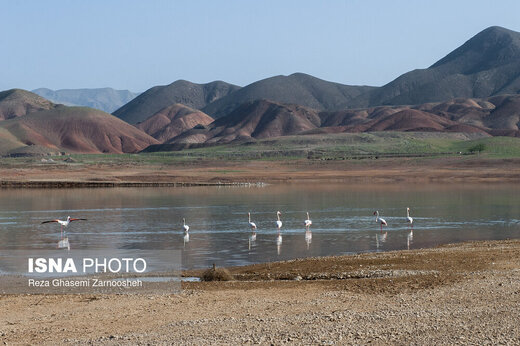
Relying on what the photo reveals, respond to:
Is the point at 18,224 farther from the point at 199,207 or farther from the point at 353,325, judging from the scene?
the point at 353,325

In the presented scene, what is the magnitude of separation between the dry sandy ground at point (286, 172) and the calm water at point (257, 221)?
70.8 ft

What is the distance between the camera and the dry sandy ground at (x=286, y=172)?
79125mm

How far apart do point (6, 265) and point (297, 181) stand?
57.8m

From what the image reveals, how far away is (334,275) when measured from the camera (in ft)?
57.1

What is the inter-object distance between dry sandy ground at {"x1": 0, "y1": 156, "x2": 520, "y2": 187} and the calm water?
70.8 feet

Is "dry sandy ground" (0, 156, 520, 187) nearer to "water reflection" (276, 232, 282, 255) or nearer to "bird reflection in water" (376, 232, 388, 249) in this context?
"water reflection" (276, 232, 282, 255)

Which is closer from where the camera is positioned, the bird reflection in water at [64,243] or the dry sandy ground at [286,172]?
the bird reflection in water at [64,243]

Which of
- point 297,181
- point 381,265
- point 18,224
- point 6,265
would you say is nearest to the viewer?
point 381,265

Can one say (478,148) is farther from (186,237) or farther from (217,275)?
(217,275)

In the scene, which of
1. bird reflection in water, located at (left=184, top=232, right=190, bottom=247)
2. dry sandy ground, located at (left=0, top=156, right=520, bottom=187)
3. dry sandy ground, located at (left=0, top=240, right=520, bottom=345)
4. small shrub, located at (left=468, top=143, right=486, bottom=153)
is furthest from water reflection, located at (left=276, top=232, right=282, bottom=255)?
small shrub, located at (left=468, top=143, right=486, bottom=153)

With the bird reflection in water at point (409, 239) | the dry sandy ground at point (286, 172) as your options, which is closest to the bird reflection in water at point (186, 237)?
the bird reflection in water at point (409, 239)

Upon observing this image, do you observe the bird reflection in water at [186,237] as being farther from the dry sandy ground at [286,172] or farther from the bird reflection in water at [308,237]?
the dry sandy ground at [286,172]

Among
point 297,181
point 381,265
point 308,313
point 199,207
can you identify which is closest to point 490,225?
point 381,265

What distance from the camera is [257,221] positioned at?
3572 cm
